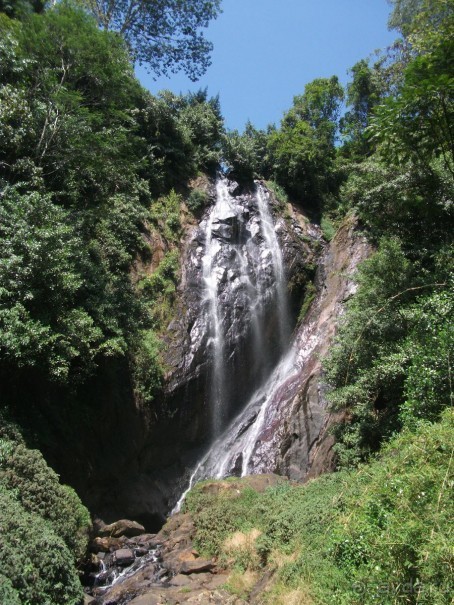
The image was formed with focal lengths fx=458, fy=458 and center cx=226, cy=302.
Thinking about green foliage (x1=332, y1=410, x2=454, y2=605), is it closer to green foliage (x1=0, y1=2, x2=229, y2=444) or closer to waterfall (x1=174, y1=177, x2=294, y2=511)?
green foliage (x1=0, y1=2, x2=229, y2=444)

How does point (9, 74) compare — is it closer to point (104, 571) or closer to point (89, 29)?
point (89, 29)

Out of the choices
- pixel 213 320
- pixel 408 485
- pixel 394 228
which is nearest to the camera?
pixel 408 485

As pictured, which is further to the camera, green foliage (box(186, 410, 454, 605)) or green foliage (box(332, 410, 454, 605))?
green foliage (box(186, 410, 454, 605))

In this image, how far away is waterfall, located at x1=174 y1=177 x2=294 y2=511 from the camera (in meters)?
15.4

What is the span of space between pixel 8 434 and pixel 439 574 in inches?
308

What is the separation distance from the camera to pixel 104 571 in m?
9.94

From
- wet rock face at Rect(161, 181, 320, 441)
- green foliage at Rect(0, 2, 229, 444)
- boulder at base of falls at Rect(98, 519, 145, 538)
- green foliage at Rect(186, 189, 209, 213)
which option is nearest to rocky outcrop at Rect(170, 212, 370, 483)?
wet rock face at Rect(161, 181, 320, 441)

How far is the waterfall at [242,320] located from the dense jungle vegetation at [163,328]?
Result: 212 centimetres

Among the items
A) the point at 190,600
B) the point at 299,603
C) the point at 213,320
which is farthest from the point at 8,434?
the point at 213,320

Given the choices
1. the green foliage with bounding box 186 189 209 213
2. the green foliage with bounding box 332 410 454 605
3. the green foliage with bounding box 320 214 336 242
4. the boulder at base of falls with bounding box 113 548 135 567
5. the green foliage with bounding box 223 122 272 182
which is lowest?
the boulder at base of falls with bounding box 113 548 135 567

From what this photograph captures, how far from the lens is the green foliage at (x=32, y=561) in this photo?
229 inches

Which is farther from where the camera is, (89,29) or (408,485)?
(89,29)

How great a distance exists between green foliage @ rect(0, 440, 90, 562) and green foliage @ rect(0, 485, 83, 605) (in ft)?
0.99

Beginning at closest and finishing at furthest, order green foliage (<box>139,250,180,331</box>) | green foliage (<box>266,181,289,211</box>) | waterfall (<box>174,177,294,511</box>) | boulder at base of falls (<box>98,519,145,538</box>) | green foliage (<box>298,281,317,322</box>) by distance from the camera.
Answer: boulder at base of falls (<box>98,519,145,538</box>) → waterfall (<box>174,177,294,511</box>) → green foliage (<box>139,250,180,331</box>) → green foliage (<box>298,281,317,322</box>) → green foliage (<box>266,181,289,211</box>)
